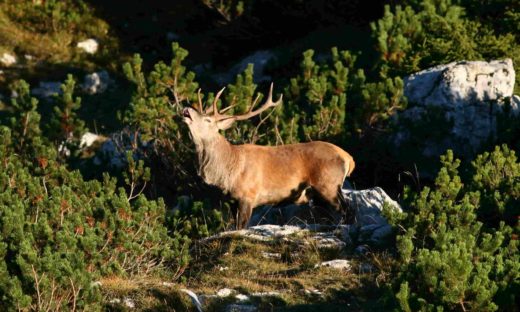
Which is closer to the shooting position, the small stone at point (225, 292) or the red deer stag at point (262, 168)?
the small stone at point (225, 292)

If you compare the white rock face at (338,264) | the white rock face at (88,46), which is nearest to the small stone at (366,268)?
the white rock face at (338,264)

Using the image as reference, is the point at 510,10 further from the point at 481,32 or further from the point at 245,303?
the point at 245,303

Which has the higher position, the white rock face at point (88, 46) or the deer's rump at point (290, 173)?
the white rock face at point (88, 46)

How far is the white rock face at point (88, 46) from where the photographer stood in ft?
73.9

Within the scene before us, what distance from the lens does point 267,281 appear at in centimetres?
1006

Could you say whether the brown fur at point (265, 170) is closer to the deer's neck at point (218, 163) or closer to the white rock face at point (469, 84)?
the deer's neck at point (218, 163)

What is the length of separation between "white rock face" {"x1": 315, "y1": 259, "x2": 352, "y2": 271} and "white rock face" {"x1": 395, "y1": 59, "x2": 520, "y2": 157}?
5.42 metres

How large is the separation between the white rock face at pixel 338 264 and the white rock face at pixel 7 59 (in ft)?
44.4

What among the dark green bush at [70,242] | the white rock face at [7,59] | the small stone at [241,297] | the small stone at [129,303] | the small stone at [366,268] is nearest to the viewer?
the dark green bush at [70,242]

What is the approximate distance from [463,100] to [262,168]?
510cm

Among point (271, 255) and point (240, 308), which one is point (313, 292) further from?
point (271, 255)

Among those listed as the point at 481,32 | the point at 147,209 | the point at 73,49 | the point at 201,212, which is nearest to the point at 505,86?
the point at 481,32

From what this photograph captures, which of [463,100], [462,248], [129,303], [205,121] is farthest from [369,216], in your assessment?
[463,100]

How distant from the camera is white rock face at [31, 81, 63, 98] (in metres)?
20.6
